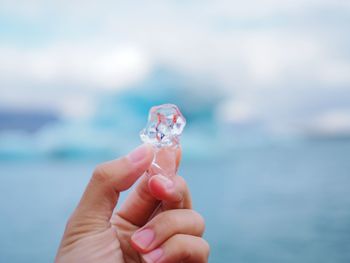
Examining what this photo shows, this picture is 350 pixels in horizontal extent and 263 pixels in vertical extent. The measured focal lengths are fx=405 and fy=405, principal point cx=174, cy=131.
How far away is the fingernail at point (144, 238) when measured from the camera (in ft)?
2.31

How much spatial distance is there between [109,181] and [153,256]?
5.9 inches

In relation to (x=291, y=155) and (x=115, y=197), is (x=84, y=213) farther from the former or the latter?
(x=291, y=155)

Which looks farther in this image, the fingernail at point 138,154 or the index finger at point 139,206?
the index finger at point 139,206

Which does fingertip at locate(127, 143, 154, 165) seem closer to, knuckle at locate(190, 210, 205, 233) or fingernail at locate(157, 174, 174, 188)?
fingernail at locate(157, 174, 174, 188)

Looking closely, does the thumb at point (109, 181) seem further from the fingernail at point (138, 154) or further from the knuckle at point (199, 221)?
the knuckle at point (199, 221)

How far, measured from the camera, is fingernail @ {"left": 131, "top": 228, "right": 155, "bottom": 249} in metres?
0.70

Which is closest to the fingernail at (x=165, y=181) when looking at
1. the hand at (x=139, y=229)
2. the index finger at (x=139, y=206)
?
the hand at (x=139, y=229)

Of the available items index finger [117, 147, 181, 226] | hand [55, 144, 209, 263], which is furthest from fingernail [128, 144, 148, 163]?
index finger [117, 147, 181, 226]

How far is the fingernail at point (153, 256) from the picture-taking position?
70cm

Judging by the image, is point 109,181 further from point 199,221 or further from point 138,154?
point 199,221

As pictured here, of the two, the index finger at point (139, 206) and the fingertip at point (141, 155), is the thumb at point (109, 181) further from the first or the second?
the index finger at point (139, 206)

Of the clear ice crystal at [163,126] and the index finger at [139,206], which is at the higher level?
the clear ice crystal at [163,126]

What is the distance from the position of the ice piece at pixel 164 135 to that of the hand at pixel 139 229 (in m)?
0.02

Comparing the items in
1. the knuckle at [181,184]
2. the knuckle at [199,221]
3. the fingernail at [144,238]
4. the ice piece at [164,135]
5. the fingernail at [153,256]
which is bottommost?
the fingernail at [153,256]
